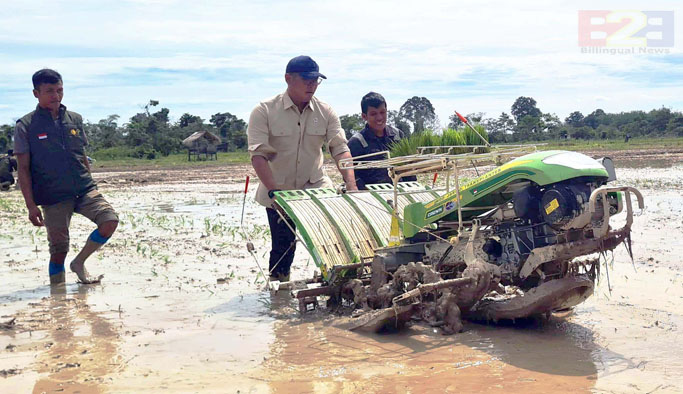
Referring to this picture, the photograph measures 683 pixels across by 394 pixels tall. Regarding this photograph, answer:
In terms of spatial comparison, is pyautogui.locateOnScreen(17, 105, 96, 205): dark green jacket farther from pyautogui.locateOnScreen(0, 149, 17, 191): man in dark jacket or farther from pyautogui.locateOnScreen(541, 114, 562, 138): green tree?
pyautogui.locateOnScreen(541, 114, 562, 138): green tree

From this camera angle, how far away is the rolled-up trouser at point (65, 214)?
7227 millimetres

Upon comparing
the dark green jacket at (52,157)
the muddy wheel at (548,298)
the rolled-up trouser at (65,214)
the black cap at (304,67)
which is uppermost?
the black cap at (304,67)

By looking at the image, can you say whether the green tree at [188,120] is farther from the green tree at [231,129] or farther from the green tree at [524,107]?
the green tree at [524,107]

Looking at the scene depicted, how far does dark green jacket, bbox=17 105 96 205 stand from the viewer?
711 centimetres

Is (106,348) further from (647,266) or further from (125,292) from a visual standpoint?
(647,266)

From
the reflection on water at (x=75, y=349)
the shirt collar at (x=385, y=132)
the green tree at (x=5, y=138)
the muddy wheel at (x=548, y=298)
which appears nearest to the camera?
the reflection on water at (x=75, y=349)

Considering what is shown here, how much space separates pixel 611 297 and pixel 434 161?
2.07 meters

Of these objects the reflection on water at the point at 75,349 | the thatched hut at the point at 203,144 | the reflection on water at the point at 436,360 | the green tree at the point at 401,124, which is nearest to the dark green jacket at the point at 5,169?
the green tree at the point at 401,124

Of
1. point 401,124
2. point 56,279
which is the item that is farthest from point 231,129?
point 56,279

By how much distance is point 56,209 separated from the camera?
23.7 ft

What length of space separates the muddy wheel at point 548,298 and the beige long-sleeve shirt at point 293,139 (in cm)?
253

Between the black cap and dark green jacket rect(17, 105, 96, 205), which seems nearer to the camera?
the black cap

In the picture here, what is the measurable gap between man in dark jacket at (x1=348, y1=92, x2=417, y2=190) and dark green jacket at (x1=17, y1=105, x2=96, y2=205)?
2.80 meters

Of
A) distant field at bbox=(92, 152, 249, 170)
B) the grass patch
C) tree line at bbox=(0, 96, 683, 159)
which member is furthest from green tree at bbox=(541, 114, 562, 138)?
the grass patch
